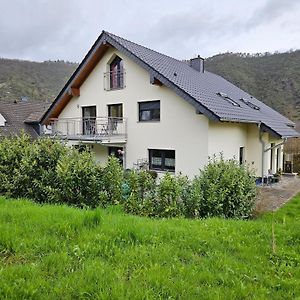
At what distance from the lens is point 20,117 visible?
28469mm

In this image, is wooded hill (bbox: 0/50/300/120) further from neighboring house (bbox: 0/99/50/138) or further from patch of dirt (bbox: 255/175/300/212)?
patch of dirt (bbox: 255/175/300/212)

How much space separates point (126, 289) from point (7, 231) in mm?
2385

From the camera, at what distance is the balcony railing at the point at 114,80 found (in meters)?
16.4

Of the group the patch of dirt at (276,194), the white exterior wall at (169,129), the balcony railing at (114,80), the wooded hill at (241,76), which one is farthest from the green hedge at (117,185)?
the wooded hill at (241,76)

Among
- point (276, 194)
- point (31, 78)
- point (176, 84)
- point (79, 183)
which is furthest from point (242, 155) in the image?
point (31, 78)

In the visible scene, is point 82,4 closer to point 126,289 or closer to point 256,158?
point 256,158

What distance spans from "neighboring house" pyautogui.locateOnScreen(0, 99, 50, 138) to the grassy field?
23.4 metres

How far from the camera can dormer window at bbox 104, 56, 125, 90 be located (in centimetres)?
1643

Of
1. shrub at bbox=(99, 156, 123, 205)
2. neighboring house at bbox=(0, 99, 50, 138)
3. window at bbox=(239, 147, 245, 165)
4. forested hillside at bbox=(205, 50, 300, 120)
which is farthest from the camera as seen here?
forested hillside at bbox=(205, 50, 300, 120)

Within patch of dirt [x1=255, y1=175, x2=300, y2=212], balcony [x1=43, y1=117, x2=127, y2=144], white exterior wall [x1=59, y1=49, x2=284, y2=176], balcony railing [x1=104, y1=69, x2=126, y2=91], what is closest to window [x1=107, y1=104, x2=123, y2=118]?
white exterior wall [x1=59, y1=49, x2=284, y2=176]

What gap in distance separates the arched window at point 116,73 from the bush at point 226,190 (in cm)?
998

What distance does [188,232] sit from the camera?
16.5 feet

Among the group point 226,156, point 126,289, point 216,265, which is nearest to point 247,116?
point 226,156

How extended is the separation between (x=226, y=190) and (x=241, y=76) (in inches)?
1453
